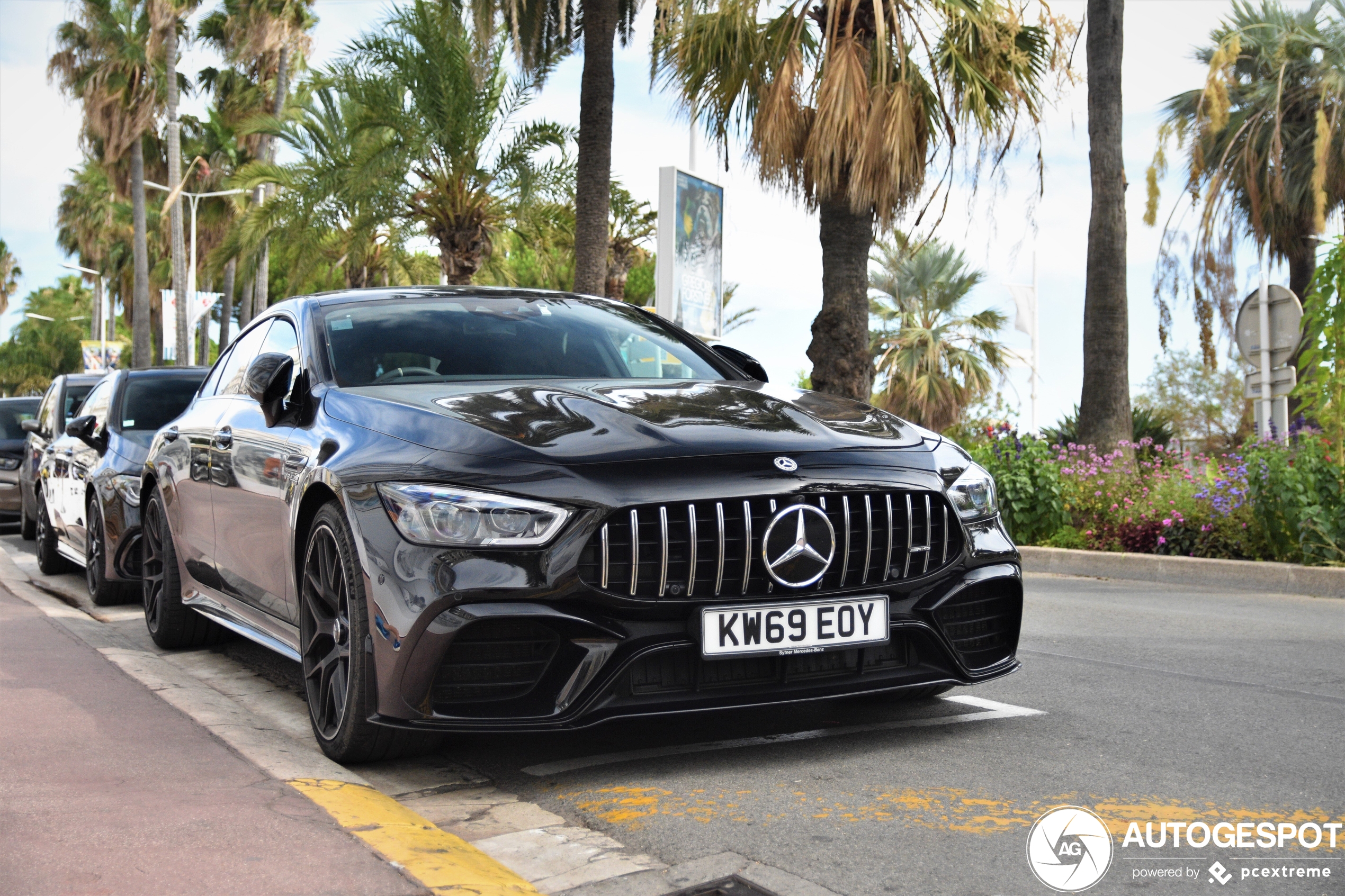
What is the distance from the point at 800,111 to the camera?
15414 mm

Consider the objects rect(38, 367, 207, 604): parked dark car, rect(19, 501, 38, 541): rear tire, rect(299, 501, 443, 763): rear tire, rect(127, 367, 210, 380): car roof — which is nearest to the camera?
rect(299, 501, 443, 763): rear tire

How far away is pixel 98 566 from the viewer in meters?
8.37

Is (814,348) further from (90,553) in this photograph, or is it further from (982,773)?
(982,773)

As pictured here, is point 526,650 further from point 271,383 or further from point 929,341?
point 929,341

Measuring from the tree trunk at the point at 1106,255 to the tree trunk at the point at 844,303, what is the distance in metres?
2.47

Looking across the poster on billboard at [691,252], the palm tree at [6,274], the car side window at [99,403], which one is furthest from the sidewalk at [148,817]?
the palm tree at [6,274]

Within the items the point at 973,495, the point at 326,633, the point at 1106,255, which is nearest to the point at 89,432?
the point at 326,633

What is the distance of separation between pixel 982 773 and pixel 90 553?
6.52 m

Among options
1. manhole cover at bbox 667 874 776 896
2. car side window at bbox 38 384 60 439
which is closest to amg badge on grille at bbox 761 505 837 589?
manhole cover at bbox 667 874 776 896

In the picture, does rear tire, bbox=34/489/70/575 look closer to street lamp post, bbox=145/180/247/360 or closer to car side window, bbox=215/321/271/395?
car side window, bbox=215/321/271/395

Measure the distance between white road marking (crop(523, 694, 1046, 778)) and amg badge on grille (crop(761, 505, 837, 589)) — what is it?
804 mm

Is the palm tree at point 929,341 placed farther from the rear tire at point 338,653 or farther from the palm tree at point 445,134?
the rear tire at point 338,653

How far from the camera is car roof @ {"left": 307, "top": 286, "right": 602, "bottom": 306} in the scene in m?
5.36

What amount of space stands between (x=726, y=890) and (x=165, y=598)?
4.28 m
